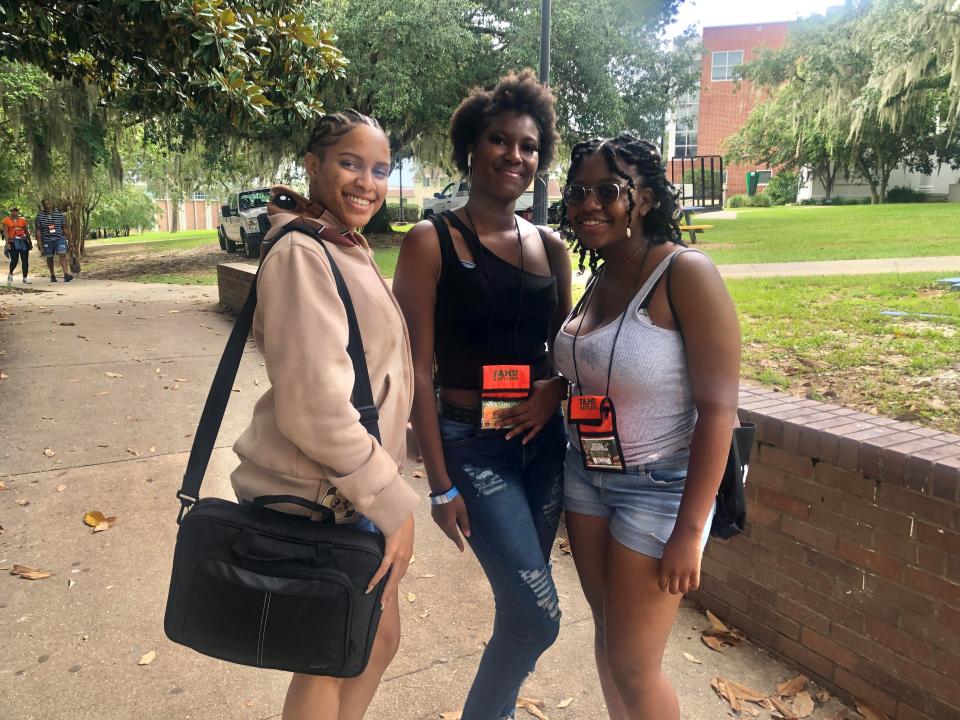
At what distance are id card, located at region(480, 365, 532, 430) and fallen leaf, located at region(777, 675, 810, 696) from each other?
65.4 inches

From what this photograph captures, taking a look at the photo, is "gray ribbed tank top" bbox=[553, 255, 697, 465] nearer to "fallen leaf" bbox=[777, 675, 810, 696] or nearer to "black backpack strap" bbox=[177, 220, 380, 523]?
"black backpack strap" bbox=[177, 220, 380, 523]

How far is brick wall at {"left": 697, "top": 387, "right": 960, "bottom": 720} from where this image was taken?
243 centimetres

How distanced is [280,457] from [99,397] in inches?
217

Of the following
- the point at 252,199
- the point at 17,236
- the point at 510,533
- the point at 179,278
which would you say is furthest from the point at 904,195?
the point at 510,533

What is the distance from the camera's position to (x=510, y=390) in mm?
2145

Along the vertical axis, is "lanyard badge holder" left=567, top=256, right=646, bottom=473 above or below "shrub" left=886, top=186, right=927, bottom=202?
below

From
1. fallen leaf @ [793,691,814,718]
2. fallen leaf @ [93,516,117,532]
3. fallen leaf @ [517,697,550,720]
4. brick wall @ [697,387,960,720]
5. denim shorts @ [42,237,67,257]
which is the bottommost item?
fallen leaf @ [793,691,814,718]

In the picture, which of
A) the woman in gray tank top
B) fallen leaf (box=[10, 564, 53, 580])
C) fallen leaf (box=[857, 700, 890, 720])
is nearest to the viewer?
the woman in gray tank top

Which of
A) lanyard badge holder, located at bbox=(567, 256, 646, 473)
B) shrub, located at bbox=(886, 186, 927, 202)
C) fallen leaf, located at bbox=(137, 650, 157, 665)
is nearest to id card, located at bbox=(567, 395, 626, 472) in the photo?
lanyard badge holder, located at bbox=(567, 256, 646, 473)

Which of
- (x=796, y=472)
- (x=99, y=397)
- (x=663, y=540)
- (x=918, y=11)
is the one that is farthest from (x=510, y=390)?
(x=918, y=11)

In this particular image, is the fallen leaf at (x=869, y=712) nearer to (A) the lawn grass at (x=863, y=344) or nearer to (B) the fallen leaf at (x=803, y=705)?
(B) the fallen leaf at (x=803, y=705)

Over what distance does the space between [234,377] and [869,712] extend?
2.46m

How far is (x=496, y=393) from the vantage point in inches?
84.0

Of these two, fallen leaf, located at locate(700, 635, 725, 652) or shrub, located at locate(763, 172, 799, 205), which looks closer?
fallen leaf, located at locate(700, 635, 725, 652)
